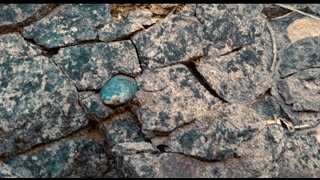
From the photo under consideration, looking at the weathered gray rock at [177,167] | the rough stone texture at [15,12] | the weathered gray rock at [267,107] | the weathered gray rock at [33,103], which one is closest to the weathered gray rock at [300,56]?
the weathered gray rock at [267,107]

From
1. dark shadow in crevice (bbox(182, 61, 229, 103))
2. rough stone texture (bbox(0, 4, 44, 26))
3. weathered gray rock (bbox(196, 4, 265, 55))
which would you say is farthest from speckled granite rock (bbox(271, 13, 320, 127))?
rough stone texture (bbox(0, 4, 44, 26))

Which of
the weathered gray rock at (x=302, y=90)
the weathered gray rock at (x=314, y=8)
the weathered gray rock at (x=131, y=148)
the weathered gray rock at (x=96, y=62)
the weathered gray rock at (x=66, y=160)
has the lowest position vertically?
the weathered gray rock at (x=66, y=160)

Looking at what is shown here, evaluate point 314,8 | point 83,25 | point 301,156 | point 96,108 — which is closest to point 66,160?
point 96,108

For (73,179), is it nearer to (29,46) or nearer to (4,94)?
(4,94)

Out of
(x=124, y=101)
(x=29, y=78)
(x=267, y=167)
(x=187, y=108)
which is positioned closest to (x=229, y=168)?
(x=267, y=167)

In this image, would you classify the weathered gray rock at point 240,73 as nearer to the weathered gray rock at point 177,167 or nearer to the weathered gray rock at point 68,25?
the weathered gray rock at point 177,167

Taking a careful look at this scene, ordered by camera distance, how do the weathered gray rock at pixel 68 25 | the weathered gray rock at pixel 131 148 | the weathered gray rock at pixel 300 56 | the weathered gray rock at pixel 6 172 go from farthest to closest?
the weathered gray rock at pixel 300 56, the weathered gray rock at pixel 68 25, the weathered gray rock at pixel 131 148, the weathered gray rock at pixel 6 172
